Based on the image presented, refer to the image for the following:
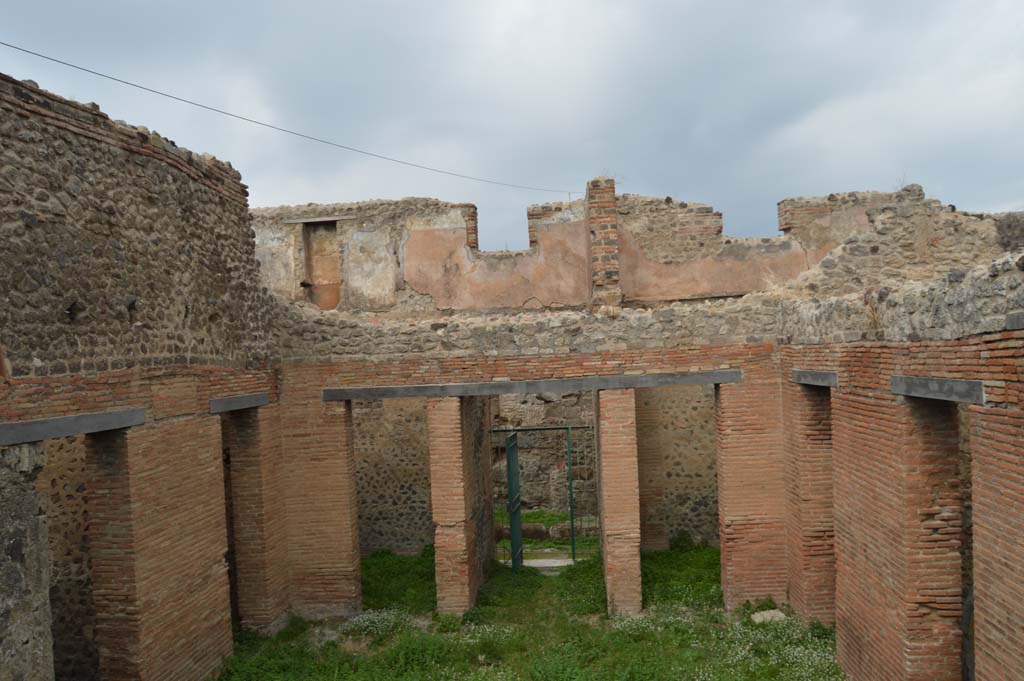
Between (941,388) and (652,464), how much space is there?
654 centimetres

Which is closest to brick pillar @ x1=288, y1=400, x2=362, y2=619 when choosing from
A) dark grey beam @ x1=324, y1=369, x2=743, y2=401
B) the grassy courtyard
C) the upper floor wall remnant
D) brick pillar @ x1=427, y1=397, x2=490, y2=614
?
the grassy courtyard

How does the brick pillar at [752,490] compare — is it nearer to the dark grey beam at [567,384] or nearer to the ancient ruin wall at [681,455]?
the dark grey beam at [567,384]

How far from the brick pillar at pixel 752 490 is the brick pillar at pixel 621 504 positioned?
1.07 meters

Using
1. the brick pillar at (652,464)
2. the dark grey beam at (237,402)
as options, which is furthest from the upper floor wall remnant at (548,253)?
the dark grey beam at (237,402)

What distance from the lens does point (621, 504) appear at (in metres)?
8.02

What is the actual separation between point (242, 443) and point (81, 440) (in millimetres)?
1658

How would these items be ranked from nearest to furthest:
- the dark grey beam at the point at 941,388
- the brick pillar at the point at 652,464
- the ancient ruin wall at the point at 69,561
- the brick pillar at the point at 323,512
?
the dark grey beam at the point at 941,388, the ancient ruin wall at the point at 69,561, the brick pillar at the point at 323,512, the brick pillar at the point at 652,464

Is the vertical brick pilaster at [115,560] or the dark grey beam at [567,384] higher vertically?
the dark grey beam at [567,384]

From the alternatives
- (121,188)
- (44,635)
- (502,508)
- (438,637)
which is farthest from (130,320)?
(502,508)

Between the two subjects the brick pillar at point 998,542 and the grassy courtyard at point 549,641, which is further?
the grassy courtyard at point 549,641

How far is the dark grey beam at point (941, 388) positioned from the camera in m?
Answer: 4.27

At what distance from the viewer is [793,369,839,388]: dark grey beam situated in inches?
256

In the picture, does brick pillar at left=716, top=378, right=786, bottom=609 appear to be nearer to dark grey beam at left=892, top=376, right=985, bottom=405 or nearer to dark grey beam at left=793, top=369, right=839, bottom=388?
dark grey beam at left=793, top=369, right=839, bottom=388

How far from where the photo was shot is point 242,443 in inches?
309
